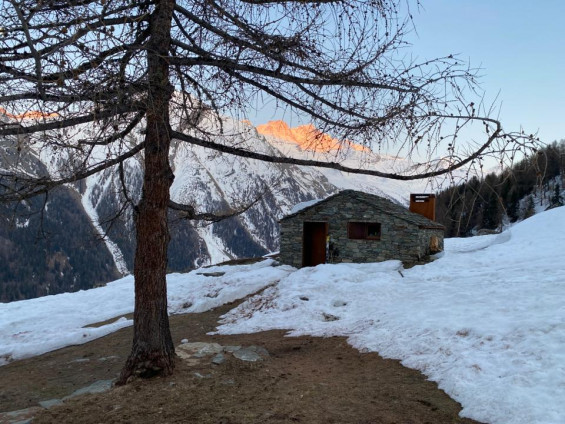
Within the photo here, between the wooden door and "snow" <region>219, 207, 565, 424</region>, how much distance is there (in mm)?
2982

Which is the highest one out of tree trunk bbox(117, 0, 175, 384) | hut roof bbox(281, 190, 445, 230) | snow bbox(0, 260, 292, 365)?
hut roof bbox(281, 190, 445, 230)

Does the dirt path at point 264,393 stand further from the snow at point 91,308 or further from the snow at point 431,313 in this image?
the snow at point 91,308

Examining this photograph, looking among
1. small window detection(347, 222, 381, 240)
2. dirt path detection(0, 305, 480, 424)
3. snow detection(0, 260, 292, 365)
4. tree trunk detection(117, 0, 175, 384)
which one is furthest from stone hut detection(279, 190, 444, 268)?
tree trunk detection(117, 0, 175, 384)

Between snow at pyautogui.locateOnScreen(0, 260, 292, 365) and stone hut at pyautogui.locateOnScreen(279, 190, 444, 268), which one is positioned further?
stone hut at pyautogui.locateOnScreen(279, 190, 444, 268)

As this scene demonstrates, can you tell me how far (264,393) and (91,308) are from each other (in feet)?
47.0

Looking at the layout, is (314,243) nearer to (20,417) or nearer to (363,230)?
A: (363,230)

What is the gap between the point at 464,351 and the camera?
6.75 m

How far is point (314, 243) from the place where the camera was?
21094 millimetres

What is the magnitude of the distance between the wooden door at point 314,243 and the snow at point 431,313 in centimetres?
173

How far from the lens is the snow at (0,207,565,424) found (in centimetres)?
554

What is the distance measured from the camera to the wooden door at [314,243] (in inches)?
818

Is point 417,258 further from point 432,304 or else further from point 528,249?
point 432,304

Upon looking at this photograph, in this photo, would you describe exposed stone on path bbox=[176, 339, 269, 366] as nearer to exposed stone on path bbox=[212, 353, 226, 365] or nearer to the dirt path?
exposed stone on path bbox=[212, 353, 226, 365]

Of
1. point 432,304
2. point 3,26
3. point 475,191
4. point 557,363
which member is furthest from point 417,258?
point 3,26
